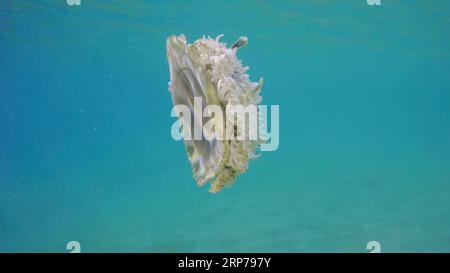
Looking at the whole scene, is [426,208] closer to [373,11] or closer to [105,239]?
[105,239]

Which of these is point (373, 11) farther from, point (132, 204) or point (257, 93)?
point (257, 93)

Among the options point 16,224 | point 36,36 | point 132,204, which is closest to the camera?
point 16,224

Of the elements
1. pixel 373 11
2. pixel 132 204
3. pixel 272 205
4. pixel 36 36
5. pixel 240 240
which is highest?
pixel 373 11

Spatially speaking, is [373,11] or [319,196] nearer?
[319,196]

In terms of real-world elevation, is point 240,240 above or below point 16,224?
below

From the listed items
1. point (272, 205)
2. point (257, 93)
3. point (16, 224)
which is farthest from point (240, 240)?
point (16, 224)

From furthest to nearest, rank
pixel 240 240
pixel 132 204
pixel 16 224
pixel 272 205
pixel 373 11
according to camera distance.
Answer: pixel 373 11
pixel 132 204
pixel 16 224
pixel 272 205
pixel 240 240

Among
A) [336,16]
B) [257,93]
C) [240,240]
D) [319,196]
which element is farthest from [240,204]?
[336,16]
